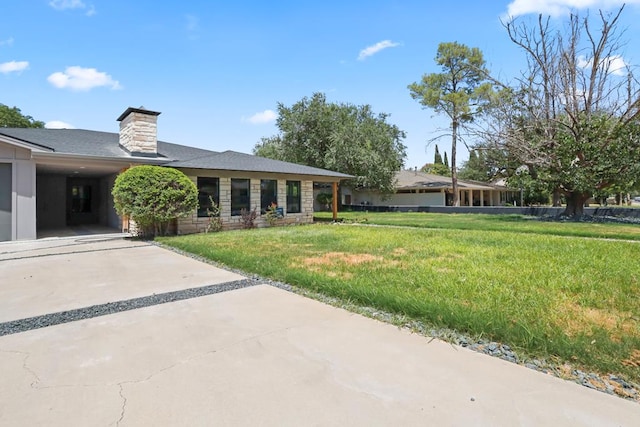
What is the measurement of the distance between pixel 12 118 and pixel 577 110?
36609 mm

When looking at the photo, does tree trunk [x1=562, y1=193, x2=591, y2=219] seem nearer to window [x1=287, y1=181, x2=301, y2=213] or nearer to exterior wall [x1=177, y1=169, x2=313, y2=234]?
exterior wall [x1=177, y1=169, x2=313, y2=234]

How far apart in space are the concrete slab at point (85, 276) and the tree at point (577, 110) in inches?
653

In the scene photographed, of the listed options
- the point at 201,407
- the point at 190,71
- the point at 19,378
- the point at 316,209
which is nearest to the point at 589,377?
the point at 201,407

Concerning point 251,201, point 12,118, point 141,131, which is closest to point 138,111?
point 141,131

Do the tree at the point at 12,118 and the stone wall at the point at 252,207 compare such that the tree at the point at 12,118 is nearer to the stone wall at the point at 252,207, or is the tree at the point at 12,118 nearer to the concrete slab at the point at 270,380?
the stone wall at the point at 252,207

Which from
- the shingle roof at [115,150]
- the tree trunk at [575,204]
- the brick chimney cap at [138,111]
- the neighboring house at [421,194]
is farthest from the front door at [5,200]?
the neighboring house at [421,194]

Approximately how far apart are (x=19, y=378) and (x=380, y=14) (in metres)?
13.1

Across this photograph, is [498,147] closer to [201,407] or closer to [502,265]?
[502,265]

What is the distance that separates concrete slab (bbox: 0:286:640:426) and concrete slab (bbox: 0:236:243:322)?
1.09 meters

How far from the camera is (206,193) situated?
42.4 feet

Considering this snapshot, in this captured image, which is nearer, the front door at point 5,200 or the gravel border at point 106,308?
the gravel border at point 106,308

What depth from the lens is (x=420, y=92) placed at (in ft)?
96.0

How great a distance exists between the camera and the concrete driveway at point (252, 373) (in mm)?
2039

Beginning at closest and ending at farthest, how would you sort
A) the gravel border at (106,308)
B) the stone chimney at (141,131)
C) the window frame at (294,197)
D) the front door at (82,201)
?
the gravel border at (106,308) → the stone chimney at (141,131) → the window frame at (294,197) → the front door at (82,201)
